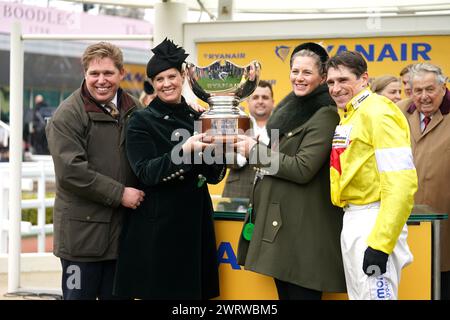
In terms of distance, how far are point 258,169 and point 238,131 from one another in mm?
216

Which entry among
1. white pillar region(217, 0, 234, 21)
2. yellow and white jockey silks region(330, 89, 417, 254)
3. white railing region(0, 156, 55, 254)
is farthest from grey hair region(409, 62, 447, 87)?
white railing region(0, 156, 55, 254)

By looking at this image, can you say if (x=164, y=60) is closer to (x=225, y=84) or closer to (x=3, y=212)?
(x=225, y=84)

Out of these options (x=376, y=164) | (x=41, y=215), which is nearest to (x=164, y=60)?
(x=376, y=164)

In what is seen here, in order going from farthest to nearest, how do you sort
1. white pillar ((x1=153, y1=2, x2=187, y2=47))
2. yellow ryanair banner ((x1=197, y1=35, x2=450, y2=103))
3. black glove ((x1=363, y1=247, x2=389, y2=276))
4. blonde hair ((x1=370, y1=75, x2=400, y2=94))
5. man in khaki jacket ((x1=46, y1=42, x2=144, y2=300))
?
1. white pillar ((x1=153, y1=2, x2=187, y2=47))
2. yellow ryanair banner ((x1=197, y1=35, x2=450, y2=103))
3. blonde hair ((x1=370, y1=75, x2=400, y2=94))
4. man in khaki jacket ((x1=46, y1=42, x2=144, y2=300))
5. black glove ((x1=363, y1=247, x2=389, y2=276))

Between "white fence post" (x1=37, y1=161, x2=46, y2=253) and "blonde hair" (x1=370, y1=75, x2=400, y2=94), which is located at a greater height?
"blonde hair" (x1=370, y1=75, x2=400, y2=94)

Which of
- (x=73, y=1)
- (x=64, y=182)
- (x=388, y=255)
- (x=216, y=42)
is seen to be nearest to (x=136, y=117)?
(x=64, y=182)

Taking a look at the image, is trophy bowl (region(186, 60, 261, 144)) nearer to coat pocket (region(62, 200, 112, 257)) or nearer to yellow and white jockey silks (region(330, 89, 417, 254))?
yellow and white jockey silks (region(330, 89, 417, 254))

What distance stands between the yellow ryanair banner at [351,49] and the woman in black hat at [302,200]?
2.70 m

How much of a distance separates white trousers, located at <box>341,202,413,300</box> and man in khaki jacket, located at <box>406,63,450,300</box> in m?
1.48

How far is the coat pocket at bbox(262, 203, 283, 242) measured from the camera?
3484mm

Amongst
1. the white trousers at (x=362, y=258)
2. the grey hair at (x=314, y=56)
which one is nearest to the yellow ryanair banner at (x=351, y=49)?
the grey hair at (x=314, y=56)

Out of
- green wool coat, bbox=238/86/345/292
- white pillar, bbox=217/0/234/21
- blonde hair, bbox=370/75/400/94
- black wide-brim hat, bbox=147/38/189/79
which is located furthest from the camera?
white pillar, bbox=217/0/234/21

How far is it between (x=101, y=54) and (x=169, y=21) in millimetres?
2655

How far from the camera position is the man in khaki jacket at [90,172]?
3.75m
